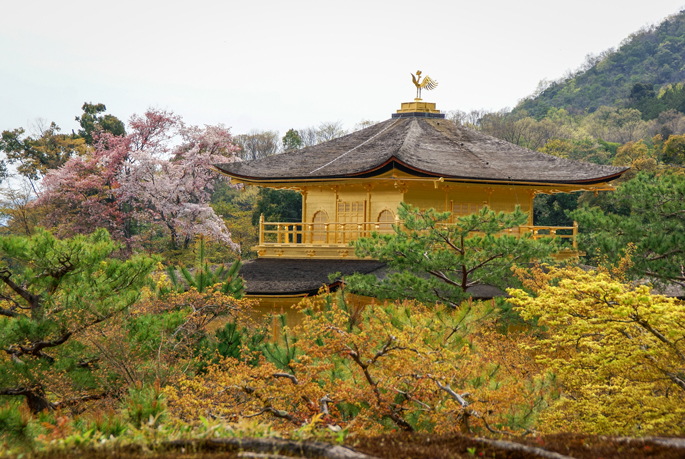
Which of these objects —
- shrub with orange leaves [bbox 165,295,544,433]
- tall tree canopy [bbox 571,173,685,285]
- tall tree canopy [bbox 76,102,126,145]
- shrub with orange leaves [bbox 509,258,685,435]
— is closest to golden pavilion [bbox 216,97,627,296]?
tall tree canopy [bbox 571,173,685,285]

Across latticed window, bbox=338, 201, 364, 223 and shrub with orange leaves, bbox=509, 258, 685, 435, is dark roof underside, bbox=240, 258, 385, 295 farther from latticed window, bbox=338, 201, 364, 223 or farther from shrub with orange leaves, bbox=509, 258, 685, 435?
shrub with orange leaves, bbox=509, 258, 685, 435

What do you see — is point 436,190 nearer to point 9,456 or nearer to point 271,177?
point 271,177

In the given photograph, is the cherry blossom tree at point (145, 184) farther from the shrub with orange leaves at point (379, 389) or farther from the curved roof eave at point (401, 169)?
the shrub with orange leaves at point (379, 389)

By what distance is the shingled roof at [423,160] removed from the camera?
19438 millimetres

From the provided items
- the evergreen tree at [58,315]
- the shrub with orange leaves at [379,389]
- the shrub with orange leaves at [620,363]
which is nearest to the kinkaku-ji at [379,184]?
the evergreen tree at [58,315]

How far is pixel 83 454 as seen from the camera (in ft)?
16.6

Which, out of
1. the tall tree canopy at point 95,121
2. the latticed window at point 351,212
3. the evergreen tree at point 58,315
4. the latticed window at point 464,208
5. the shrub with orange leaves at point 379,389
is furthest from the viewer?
the tall tree canopy at point 95,121

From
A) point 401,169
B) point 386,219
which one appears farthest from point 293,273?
point 401,169

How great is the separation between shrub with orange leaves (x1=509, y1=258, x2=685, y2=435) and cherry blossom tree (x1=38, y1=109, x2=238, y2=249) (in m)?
25.8

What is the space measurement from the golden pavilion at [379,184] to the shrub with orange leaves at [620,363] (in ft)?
30.4

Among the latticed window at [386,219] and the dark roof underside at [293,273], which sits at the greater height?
the latticed window at [386,219]

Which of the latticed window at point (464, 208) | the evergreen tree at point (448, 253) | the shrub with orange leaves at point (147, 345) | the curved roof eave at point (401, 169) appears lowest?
the shrub with orange leaves at point (147, 345)

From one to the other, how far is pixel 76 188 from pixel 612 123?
2145 inches

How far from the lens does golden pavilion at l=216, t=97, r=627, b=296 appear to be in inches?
743
